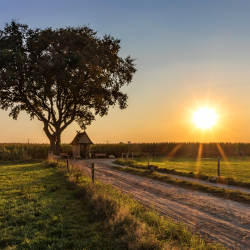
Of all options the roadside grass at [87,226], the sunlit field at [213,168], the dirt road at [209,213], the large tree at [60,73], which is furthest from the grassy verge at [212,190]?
the large tree at [60,73]

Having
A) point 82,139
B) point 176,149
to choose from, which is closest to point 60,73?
point 82,139

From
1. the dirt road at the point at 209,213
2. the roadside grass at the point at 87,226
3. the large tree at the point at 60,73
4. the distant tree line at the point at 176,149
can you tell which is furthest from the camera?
the distant tree line at the point at 176,149

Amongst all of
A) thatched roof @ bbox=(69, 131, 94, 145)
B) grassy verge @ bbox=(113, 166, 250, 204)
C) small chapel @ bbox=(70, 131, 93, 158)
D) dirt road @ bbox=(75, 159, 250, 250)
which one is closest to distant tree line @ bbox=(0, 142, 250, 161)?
small chapel @ bbox=(70, 131, 93, 158)

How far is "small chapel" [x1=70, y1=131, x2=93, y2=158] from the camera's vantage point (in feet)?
147

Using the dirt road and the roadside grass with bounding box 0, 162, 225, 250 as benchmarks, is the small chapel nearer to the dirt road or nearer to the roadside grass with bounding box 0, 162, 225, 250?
the dirt road

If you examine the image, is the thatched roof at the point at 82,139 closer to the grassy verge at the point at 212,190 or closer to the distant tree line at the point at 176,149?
the distant tree line at the point at 176,149

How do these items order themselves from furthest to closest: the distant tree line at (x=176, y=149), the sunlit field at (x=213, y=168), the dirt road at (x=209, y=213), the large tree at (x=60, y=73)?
the distant tree line at (x=176, y=149), the large tree at (x=60, y=73), the sunlit field at (x=213, y=168), the dirt road at (x=209, y=213)

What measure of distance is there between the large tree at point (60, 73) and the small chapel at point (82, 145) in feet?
18.1

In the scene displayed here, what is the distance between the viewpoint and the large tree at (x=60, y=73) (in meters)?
29.6

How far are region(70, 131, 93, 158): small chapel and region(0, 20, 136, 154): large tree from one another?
18.1ft

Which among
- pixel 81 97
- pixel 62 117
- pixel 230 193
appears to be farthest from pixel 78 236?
pixel 62 117

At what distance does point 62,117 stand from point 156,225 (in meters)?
33.2

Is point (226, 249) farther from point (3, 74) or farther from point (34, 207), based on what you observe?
point (3, 74)

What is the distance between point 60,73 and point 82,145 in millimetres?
19431
